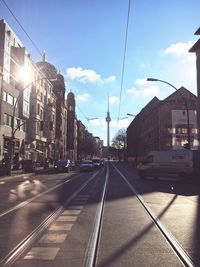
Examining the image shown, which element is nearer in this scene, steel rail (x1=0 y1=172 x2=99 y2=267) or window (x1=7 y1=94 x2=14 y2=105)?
steel rail (x1=0 y1=172 x2=99 y2=267)

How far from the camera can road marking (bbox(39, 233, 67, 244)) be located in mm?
8227

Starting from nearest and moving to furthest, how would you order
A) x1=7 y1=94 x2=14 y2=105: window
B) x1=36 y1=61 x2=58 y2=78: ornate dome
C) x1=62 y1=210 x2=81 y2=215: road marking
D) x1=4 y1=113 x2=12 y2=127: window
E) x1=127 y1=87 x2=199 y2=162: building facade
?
x1=62 y1=210 x2=81 y2=215: road marking < x1=4 y1=113 x2=12 y2=127: window < x1=7 y1=94 x2=14 y2=105: window < x1=127 y1=87 x2=199 y2=162: building facade < x1=36 y1=61 x2=58 y2=78: ornate dome

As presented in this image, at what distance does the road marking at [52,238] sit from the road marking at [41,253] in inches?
25.0

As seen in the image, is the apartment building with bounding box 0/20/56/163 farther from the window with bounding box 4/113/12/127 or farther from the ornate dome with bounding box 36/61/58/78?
the ornate dome with bounding box 36/61/58/78

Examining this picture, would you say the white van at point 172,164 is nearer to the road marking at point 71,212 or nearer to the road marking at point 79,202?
the road marking at point 79,202

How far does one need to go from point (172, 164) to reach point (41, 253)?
25266 mm

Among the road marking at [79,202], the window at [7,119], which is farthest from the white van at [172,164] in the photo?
the window at [7,119]

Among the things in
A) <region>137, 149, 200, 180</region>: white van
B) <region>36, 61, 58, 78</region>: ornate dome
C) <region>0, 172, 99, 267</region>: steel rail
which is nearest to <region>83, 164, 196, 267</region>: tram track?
<region>0, 172, 99, 267</region>: steel rail

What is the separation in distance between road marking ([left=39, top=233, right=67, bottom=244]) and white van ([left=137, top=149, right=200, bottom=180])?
21992 mm

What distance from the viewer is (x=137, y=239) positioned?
8.38 m

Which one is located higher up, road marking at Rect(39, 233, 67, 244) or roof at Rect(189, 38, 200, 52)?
roof at Rect(189, 38, 200, 52)

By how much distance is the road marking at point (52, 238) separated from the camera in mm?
8227

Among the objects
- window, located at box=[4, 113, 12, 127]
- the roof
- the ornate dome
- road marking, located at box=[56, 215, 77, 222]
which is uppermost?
the ornate dome

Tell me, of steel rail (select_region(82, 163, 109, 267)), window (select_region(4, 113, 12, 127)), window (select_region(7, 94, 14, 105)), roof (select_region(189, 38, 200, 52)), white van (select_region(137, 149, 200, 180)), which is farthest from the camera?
window (select_region(7, 94, 14, 105))
